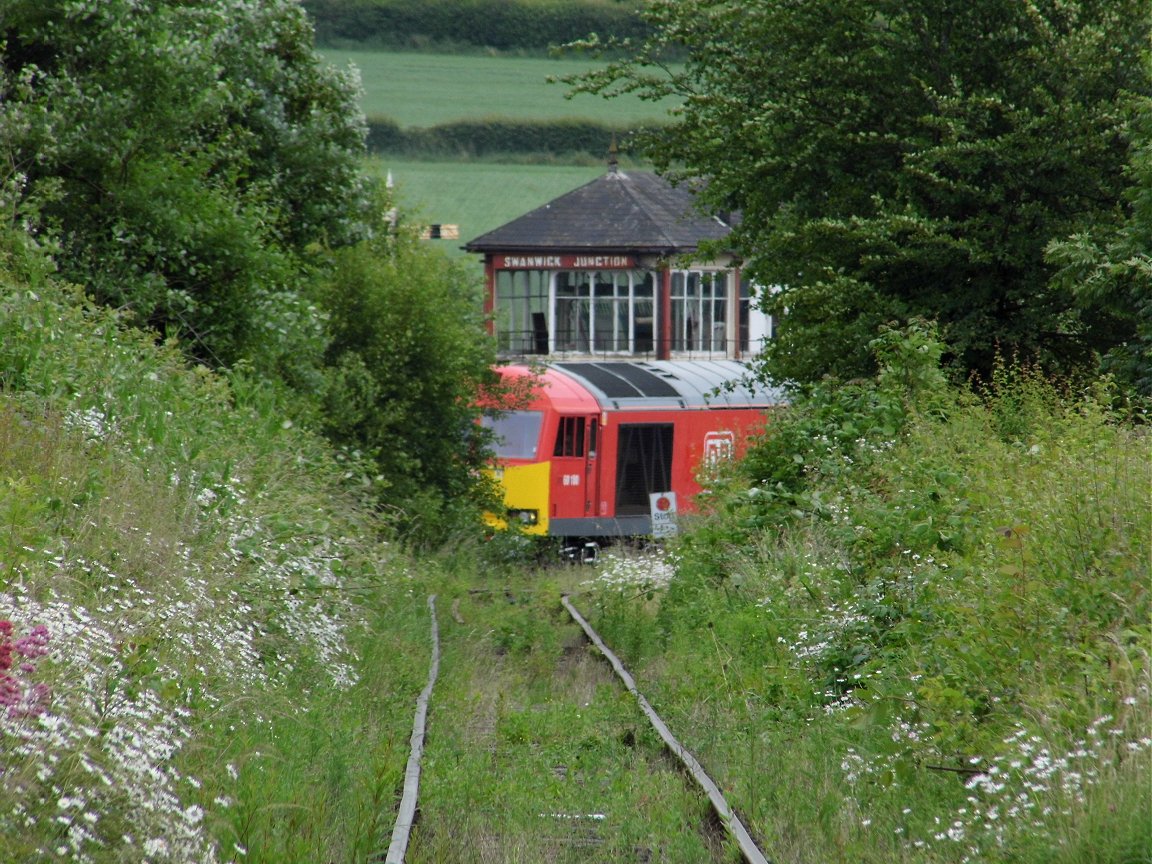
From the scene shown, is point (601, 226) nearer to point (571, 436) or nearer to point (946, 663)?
point (571, 436)

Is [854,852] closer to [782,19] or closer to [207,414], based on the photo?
[207,414]

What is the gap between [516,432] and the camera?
2734 centimetres

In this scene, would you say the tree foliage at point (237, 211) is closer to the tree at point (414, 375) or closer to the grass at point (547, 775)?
the tree at point (414, 375)

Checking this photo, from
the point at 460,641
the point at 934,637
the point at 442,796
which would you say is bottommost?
the point at 460,641

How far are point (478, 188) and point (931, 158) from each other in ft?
280

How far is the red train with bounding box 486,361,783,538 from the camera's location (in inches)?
1024

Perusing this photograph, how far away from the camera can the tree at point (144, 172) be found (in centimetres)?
1647

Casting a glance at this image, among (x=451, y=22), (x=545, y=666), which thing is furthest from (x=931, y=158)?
(x=451, y=22)

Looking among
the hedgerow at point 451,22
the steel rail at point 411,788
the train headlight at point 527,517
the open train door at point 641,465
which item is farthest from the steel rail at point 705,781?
the hedgerow at point 451,22

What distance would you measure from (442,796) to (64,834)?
2.67 meters

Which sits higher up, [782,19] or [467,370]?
[782,19]

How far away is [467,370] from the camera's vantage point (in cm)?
2781

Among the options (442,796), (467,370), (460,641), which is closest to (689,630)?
(460,641)

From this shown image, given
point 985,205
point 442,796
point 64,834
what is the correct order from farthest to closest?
point 985,205 → point 442,796 → point 64,834
